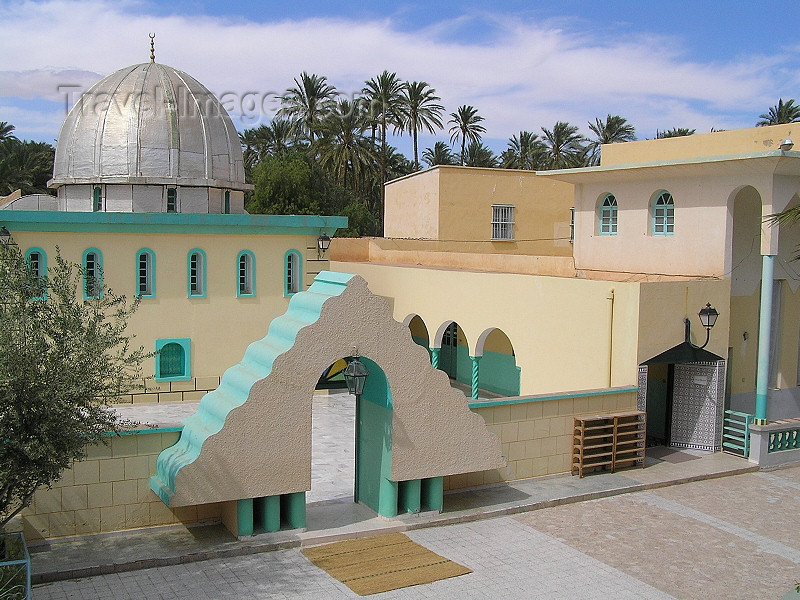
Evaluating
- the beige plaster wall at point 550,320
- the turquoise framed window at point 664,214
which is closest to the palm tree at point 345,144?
the beige plaster wall at point 550,320

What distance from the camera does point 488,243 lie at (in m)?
29.5

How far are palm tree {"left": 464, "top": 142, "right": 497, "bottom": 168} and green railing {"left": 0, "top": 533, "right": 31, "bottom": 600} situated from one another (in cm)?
4363

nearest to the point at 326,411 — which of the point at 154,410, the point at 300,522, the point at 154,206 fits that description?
the point at 154,410

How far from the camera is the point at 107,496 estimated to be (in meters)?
9.62

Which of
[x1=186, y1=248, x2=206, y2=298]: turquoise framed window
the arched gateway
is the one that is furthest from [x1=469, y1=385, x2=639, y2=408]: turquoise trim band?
[x1=186, y1=248, x2=206, y2=298]: turquoise framed window

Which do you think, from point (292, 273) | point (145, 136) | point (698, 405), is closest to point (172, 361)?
point (292, 273)

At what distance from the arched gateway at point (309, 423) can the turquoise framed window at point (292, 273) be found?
1034cm

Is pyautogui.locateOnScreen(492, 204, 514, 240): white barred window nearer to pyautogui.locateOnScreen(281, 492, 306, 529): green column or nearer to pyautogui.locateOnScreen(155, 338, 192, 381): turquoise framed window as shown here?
pyautogui.locateOnScreen(155, 338, 192, 381): turquoise framed window

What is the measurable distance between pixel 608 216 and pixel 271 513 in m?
11.2

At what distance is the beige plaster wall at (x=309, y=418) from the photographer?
30.7 feet

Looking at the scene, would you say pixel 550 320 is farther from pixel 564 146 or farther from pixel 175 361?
pixel 564 146

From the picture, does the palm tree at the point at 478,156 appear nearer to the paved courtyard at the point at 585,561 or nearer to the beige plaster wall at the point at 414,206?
the beige plaster wall at the point at 414,206

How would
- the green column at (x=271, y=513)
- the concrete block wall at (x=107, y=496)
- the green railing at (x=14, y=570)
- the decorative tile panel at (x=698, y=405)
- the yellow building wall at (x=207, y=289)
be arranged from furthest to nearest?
the yellow building wall at (x=207, y=289), the decorative tile panel at (x=698, y=405), the green column at (x=271, y=513), the concrete block wall at (x=107, y=496), the green railing at (x=14, y=570)

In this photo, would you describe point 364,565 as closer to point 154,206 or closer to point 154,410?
point 154,410
